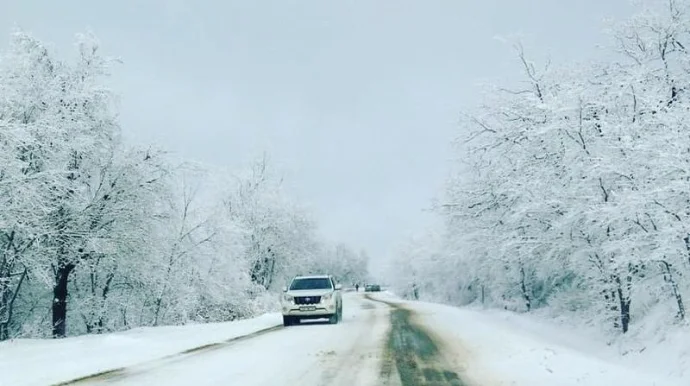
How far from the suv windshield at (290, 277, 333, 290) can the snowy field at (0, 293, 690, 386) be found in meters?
5.56

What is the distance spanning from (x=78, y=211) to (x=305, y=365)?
1290 cm

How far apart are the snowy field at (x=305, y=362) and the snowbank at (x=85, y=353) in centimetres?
2

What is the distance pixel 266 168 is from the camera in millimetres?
53250

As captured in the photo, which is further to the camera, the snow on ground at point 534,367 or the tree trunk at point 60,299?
the tree trunk at point 60,299

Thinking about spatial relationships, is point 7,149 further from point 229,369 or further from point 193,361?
point 229,369

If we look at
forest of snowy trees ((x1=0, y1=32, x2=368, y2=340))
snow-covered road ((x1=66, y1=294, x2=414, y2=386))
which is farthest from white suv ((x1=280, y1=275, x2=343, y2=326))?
snow-covered road ((x1=66, y1=294, x2=414, y2=386))

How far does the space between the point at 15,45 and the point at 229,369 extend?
16.0 m

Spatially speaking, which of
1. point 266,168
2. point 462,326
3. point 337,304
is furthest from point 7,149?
point 266,168

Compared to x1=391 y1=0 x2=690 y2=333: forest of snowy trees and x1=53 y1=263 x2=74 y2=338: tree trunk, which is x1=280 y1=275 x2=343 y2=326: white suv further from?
x1=53 y1=263 x2=74 y2=338: tree trunk

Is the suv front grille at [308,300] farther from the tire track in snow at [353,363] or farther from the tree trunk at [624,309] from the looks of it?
the tree trunk at [624,309]

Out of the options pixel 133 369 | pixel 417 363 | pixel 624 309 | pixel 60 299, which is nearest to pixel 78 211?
pixel 60 299

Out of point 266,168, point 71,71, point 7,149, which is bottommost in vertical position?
point 7,149

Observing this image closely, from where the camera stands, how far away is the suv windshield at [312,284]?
79.0 ft

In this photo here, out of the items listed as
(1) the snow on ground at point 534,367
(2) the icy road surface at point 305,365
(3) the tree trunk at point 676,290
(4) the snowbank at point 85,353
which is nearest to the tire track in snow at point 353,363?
(2) the icy road surface at point 305,365
